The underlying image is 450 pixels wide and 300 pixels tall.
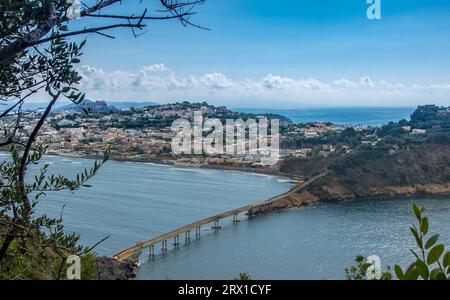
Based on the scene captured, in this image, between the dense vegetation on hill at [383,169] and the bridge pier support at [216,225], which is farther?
the dense vegetation on hill at [383,169]

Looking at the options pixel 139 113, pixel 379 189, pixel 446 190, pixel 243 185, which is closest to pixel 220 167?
pixel 243 185

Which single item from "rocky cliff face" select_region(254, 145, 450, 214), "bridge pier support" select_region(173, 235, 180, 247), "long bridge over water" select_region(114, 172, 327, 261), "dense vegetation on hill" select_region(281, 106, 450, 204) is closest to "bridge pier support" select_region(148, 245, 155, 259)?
"long bridge over water" select_region(114, 172, 327, 261)

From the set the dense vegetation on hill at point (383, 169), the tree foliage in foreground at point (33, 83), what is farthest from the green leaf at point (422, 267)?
the dense vegetation on hill at point (383, 169)

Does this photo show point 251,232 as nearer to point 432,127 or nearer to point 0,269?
point 0,269

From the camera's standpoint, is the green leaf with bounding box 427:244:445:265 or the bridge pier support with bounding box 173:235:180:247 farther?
the bridge pier support with bounding box 173:235:180:247

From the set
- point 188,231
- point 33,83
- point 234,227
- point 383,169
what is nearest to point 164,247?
point 188,231

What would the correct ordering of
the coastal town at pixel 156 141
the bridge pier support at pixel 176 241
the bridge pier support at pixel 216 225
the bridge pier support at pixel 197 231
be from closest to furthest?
the bridge pier support at pixel 176 241 < the bridge pier support at pixel 197 231 < the bridge pier support at pixel 216 225 < the coastal town at pixel 156 141

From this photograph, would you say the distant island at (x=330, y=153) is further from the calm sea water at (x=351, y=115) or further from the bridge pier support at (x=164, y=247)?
the calm sea water at (x=351, y=115)

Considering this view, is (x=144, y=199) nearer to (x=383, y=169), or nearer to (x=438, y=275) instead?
(x=383, y=169)

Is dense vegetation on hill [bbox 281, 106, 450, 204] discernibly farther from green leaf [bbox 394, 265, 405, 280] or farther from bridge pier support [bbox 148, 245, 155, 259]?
green leaf [bbox 394, 265, 405, 280]
